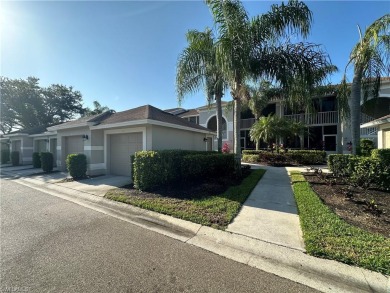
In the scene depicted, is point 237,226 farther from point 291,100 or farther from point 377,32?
point 377,32

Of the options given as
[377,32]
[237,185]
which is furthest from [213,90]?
[377,32]

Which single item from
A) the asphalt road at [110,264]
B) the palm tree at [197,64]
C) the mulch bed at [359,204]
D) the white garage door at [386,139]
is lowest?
the asphalt road at [110,264]

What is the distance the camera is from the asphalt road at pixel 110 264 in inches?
106

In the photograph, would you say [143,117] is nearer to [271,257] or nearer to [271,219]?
[271,219]

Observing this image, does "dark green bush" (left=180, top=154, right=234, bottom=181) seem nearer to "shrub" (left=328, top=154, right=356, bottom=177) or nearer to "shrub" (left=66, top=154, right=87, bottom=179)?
"shrub" (left=328, top=154, right=356, bottom=177)

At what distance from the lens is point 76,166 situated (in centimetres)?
1080

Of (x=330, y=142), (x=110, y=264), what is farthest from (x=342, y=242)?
(x=330, y=142)

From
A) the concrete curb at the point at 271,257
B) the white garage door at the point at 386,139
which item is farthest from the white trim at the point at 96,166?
the white garage door at the point at 386,139

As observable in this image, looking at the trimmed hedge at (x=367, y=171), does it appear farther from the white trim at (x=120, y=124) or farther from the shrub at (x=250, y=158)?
the shrub at (x=250, y=158)

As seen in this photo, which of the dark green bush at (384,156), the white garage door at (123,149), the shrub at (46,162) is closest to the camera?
the dark green bush at (384,156)

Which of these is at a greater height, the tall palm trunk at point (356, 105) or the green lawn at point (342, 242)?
the tall palm trunk at point (356, 105)

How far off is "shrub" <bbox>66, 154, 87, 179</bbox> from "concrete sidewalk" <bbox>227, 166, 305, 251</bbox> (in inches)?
372

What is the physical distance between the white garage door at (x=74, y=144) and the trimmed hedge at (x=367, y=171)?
14952 mm

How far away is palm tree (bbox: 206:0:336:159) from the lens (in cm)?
766
